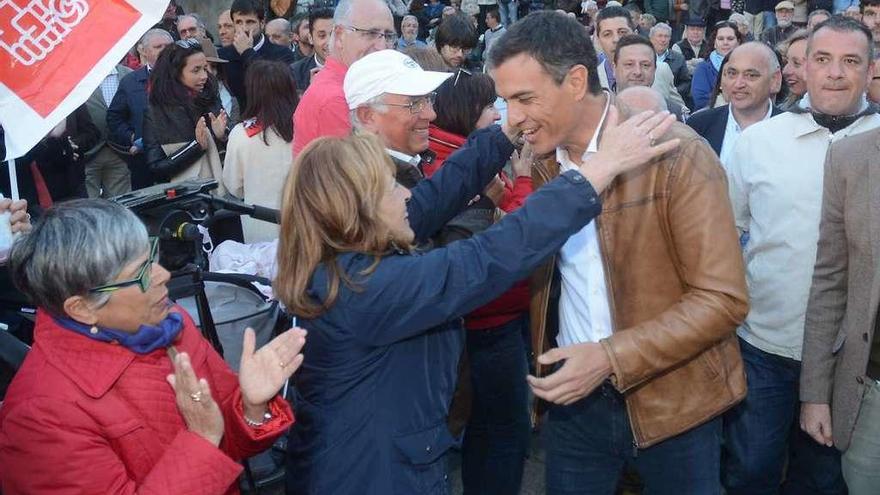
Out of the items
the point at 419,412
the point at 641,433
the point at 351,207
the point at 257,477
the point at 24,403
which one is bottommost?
the point at 257,477

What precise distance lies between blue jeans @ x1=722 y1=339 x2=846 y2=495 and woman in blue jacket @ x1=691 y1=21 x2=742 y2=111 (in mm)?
5687

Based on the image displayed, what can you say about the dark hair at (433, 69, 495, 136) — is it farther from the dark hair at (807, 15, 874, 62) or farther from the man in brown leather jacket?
the dark hair at (807, 15, 874, 62)

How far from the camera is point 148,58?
25.4 feet

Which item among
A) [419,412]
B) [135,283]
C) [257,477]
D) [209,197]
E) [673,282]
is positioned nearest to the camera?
[135,283]

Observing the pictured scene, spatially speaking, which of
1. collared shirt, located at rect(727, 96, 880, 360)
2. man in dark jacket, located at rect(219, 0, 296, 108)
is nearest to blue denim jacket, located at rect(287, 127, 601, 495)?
collared shirt, located at rect(727, 96, 880, 360)

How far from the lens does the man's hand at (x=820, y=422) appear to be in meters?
2.96

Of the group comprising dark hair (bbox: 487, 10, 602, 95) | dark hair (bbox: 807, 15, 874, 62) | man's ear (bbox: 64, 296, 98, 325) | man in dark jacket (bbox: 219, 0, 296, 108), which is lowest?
man in dark jacket (bbox: 219, 0, 296, 108)

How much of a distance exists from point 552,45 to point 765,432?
5.75 ft

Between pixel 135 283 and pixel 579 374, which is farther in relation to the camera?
pixel 579 374

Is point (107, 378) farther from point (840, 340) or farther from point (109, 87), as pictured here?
point (109, 87)

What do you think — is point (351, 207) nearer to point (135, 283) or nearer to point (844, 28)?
point (135, 283)

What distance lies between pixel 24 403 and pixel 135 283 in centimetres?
38

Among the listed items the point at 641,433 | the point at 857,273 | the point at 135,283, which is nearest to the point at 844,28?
the point at 857,273

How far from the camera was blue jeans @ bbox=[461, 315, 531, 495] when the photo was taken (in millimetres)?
3580
